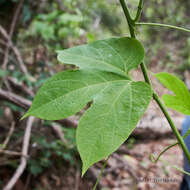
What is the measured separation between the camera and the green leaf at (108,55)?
1.17ft

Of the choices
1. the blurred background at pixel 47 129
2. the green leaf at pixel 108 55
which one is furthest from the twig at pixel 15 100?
the green leaf at pixel 108 55

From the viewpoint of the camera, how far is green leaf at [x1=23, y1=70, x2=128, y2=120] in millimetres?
309

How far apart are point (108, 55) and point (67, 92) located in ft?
0.35

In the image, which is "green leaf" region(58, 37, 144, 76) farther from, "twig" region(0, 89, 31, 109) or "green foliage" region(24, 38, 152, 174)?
"twig" region(0, 89, 31, 109)

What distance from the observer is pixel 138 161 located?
6.64 ft

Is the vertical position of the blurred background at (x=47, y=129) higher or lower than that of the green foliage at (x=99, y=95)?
lower

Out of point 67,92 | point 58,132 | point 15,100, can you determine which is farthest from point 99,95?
point 58,132

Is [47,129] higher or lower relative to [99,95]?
lower

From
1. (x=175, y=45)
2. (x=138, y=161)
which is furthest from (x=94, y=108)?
(x=175, y=45)

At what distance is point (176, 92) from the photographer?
1.21 ft

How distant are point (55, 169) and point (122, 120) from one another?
1.58 meters

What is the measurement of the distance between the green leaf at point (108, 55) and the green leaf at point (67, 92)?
21 millimetres

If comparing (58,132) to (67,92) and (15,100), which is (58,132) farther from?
(67,92)

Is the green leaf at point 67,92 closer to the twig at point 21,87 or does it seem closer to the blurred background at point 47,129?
the blurred background at point 47,129
